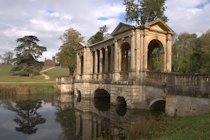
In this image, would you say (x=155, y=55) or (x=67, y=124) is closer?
(x=67, y=124)

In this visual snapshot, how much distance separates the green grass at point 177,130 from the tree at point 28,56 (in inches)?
1698

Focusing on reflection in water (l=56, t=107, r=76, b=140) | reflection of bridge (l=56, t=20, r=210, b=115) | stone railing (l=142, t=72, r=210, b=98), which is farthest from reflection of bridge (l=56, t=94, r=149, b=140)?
stone railing (l=142, t=72, r=210, b=98)

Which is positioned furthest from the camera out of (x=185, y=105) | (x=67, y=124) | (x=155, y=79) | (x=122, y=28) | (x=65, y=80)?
(x=65, y=80)

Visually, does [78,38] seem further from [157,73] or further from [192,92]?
[192,92]

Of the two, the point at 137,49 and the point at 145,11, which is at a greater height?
the point at 145,11

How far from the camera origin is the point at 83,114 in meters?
21.5

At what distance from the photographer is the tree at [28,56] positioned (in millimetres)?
51656

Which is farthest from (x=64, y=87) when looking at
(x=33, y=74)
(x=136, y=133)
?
(x=136, y=133)

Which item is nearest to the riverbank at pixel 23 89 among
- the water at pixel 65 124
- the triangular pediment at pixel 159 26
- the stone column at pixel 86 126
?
the water at pixel 65 124

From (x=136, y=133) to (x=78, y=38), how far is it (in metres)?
37.8

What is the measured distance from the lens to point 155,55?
34.8 meters

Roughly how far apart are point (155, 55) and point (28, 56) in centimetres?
2797

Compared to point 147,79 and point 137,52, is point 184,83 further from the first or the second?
point 137,52

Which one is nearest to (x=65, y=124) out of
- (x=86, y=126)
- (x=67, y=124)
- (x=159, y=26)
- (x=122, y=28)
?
(x=67, y=124)
